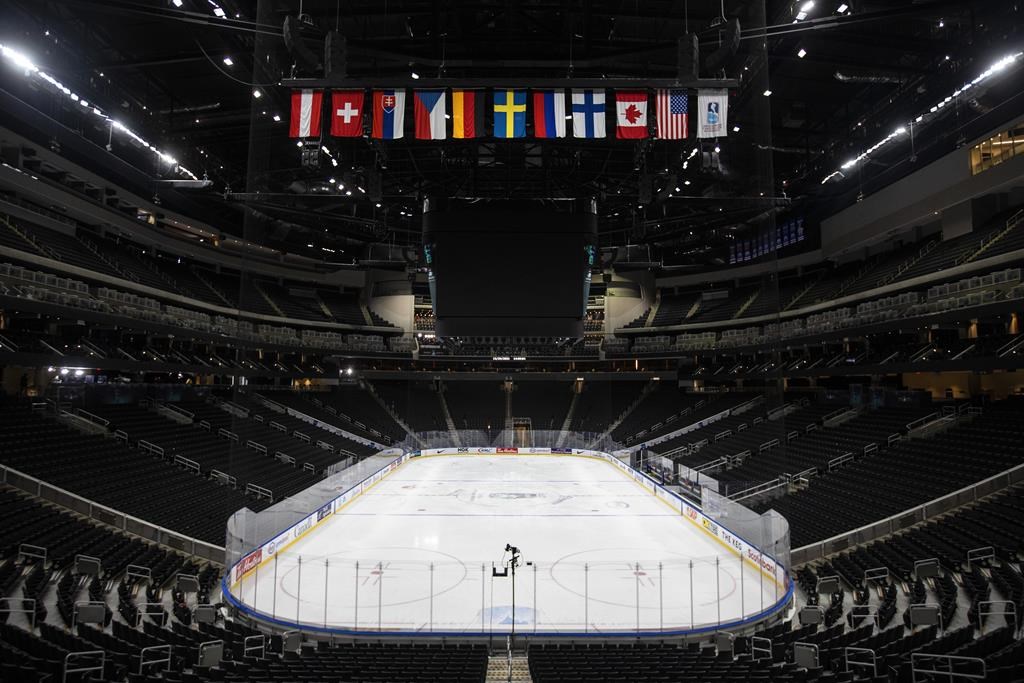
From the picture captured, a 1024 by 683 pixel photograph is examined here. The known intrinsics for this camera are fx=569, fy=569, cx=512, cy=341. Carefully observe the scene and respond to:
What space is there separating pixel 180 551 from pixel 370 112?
11823mm

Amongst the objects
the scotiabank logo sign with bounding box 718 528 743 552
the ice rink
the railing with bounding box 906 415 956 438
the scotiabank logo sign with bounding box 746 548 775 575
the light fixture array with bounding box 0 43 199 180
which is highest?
the light fixture array with bounding box 0 43 199 180

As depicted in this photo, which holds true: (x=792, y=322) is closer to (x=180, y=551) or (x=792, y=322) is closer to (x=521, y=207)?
(x=521, y=207)

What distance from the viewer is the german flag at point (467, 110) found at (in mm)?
9289

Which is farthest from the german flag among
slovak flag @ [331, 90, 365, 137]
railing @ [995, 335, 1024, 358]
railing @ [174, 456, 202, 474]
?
railing @ [995, 335, 1024, 358]

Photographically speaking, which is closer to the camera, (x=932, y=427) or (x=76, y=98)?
(x=76, y=98)

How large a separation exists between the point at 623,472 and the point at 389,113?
79.7 feet

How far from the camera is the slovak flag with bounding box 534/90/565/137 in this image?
914 cm

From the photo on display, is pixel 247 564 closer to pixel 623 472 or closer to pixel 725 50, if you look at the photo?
pixel 725 50

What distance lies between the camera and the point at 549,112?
918 centimetres

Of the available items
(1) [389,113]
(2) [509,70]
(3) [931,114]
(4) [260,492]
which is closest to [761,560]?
(2) [509,70]

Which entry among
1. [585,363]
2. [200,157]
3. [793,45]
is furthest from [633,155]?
[585,363]

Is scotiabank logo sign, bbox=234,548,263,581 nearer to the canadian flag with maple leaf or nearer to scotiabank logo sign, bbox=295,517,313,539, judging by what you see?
scotiabank logo sign, bbox=295,517,313,539

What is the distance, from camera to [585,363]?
1756 inches

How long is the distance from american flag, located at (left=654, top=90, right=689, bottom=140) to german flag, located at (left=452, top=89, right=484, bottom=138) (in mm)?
2928
